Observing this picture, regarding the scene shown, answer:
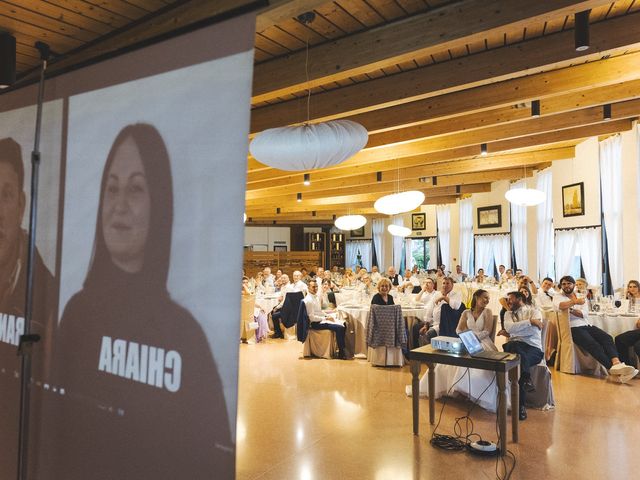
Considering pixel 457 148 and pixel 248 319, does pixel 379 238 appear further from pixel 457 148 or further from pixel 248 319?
pixel 248 319

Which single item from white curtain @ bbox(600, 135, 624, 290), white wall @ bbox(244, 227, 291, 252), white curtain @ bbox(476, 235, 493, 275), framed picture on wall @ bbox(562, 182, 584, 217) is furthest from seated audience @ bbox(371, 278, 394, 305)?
white wall @ bbox(244, 227, 291, 252)

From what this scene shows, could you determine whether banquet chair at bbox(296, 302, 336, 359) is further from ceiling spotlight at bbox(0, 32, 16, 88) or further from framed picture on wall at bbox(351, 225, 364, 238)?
framed picture on wall at bbox(351, 225, 364, 238)

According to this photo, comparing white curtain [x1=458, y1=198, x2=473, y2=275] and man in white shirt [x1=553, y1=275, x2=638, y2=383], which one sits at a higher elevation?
white curtain [x1=458, y1=198, x2=473, y2=275]

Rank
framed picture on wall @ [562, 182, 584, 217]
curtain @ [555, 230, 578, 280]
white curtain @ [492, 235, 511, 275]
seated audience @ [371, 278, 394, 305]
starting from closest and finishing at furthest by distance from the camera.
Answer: seated audience @ [371, 278, 394, 305] < framed picture on wall @ [562, 182, 584, 217] < curtain @ [555, 230, 578, 280] < white curtain @ [492, 235, 511, 275]

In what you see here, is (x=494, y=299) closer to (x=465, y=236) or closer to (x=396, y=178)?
(x=396, y=178)

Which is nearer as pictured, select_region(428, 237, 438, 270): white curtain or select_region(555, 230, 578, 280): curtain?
select_region(555, 230, 578, 280): curtain

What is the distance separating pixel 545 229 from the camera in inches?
460

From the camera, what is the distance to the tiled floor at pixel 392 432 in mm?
3406

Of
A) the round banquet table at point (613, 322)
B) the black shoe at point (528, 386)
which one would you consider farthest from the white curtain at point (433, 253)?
the black shoe at point (528, 386)

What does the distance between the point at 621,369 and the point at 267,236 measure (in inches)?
753

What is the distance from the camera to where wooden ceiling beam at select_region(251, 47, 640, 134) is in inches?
197

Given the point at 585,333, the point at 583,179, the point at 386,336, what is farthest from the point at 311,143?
the point at 583,179

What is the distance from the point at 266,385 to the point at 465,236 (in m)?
11.9

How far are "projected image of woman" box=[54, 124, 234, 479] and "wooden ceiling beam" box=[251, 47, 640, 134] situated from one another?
3573 mm
